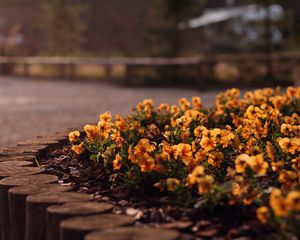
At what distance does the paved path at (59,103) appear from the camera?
897 centimetres

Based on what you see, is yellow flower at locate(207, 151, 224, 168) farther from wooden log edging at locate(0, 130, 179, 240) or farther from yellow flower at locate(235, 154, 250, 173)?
wooden log edging at locate(0, 130, 179, 240)

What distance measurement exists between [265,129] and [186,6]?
15726 millimetres

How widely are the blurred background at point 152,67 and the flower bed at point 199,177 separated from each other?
12.1ft

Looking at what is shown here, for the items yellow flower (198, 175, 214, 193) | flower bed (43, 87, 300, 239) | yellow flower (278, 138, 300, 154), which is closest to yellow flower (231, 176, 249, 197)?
flower bed (43, 87, 300, 239)

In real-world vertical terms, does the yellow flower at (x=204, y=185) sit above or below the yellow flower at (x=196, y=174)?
below

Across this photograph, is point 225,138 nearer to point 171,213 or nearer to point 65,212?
point 171,213

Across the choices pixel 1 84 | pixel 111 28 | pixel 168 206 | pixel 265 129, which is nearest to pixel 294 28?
pixel 1 84

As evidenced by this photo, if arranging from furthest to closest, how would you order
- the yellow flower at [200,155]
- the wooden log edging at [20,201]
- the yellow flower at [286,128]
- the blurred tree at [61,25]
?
the blurred tree at [61,25], the yellow flower at [286,128], the yellow flower at [200,155], the wooden log edging at [20,201]

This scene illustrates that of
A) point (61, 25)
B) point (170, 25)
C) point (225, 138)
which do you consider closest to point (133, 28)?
point (61, 25)

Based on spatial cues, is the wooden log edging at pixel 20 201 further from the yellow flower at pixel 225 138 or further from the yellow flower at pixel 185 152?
the yellow flower at pixel 225 138

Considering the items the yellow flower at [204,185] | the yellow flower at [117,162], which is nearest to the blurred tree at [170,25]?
the yellow flower at [117,162]

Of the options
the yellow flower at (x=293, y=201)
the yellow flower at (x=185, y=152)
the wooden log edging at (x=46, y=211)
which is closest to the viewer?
the yellow flower at (x=293, y=201)

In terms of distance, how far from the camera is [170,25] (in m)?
19.8

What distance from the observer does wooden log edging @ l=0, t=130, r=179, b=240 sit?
2566 millimetres
